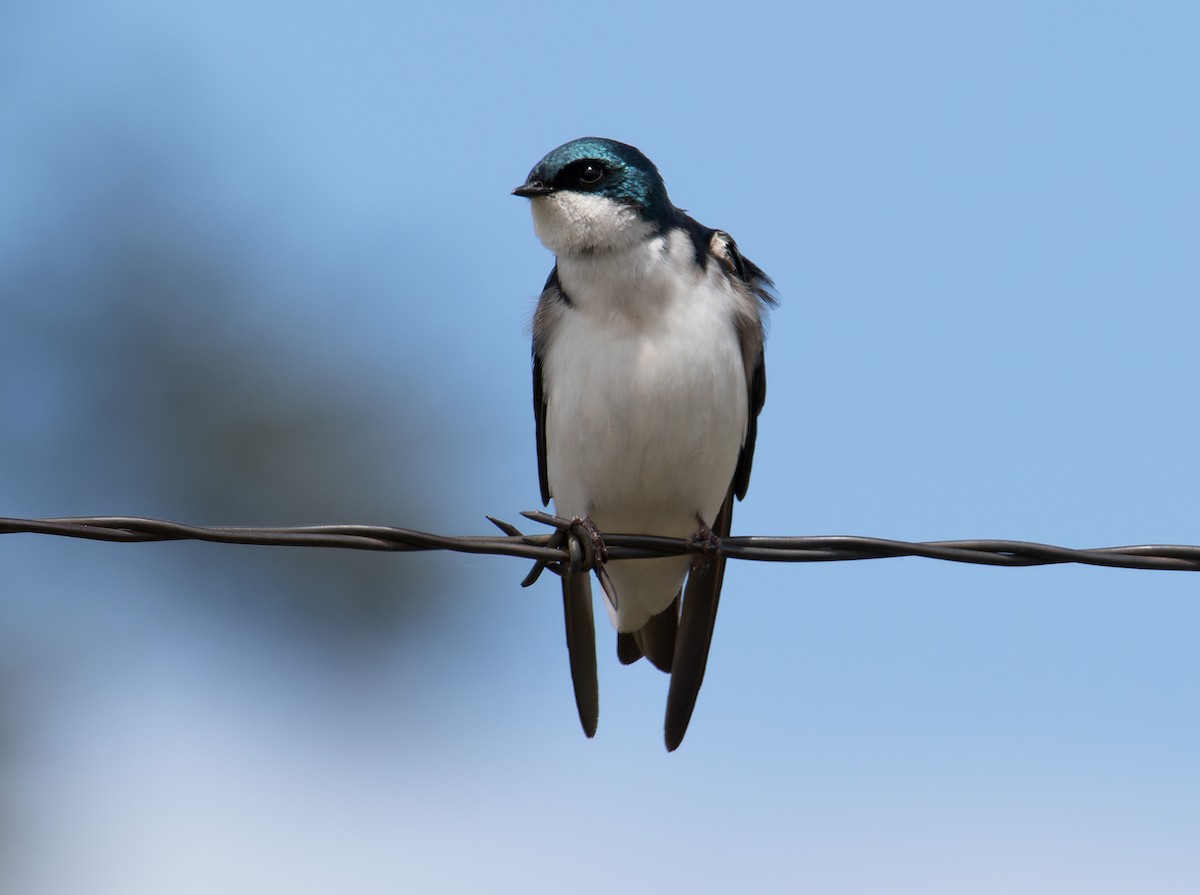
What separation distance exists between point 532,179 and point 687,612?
159cm

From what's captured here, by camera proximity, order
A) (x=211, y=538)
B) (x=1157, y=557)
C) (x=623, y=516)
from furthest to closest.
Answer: (x=623, y=516)
(x=1157, y=557)
(x=211, y=538)

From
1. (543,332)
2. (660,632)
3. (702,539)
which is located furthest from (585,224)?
(660,632)

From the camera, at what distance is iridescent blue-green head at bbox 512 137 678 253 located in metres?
5.27

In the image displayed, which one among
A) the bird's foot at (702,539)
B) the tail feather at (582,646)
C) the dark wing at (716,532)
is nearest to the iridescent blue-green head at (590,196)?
the dark wing at (716,532)

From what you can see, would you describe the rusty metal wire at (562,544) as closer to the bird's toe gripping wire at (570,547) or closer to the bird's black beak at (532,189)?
the bird's toe gripping wire at (570,547)

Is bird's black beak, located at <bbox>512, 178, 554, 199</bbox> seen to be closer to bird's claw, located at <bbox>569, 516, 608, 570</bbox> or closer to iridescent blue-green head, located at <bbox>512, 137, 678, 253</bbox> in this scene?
iridescent blue-green head, located at <bbox>512, 137, 678, 253</bbox>

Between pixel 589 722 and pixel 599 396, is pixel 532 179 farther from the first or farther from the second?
pixel 589 722

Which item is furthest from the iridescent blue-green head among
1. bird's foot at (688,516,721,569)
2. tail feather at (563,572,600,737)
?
tail feather at (563,572,600,737)

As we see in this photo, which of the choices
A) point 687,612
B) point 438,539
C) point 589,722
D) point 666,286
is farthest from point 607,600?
point 438,539

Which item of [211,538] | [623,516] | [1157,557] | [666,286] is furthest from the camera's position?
[623,516]

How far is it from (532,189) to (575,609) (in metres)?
1.39

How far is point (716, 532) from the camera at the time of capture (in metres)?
5.91

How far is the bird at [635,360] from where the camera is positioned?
5191 mm

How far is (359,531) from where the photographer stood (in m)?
3.48
